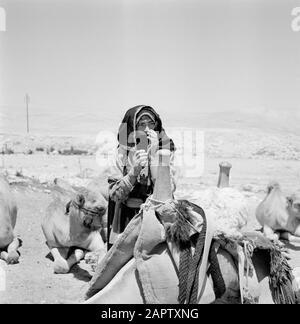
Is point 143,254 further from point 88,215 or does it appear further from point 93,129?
point 93,129

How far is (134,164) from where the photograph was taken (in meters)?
4.54

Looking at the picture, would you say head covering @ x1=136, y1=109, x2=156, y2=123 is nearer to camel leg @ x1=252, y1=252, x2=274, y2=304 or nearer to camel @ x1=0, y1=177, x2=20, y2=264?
camel leg @ x1=252, y1=252, x2=274, y2=304

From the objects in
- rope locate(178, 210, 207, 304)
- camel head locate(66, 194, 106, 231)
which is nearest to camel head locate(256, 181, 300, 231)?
camel head locate(66, 194, 106, 231)

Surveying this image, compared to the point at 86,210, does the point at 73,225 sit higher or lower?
lower

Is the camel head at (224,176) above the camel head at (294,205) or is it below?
above

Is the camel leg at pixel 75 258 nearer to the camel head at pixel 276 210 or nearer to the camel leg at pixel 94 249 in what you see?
the camel leg at pixel 94 249

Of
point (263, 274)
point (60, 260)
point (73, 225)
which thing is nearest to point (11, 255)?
point (60, 260)

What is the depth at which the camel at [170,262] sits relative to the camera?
400 centimetres

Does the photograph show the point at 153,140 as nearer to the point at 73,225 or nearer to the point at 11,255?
the point at 73,225

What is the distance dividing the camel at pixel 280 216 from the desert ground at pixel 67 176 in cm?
90

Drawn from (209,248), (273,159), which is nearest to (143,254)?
(209,248)

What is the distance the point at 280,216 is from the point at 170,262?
590 centimetres

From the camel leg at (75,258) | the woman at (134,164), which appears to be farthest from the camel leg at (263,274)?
the camel leg at (75,258)
